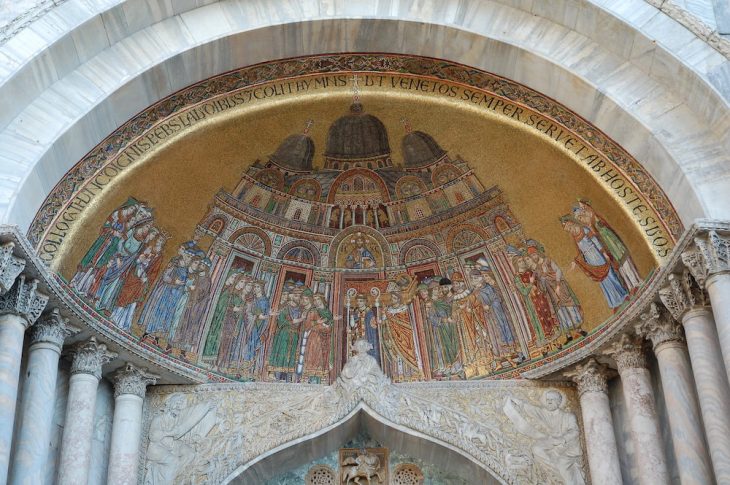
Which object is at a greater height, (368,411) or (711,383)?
(368,411)

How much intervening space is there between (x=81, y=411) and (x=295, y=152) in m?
3.47

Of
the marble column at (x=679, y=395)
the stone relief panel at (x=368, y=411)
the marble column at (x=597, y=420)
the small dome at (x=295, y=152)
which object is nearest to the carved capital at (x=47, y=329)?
the stone relief panel at (x=368, y=411)

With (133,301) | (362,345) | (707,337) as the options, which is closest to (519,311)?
(362,345)

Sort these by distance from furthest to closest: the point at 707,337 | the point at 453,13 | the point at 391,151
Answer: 1. the point at 391,151
2. the point at 453,13
3. the point at 707,337

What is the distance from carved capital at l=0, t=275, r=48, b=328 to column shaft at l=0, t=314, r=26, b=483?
55 mm

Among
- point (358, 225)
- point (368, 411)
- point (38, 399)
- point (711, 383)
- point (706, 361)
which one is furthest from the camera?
point (358, 225)

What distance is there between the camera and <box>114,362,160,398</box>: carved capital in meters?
10.9

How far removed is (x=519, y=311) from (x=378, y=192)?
2.03 metres

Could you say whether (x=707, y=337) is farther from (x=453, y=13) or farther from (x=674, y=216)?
(x=453, y=13)

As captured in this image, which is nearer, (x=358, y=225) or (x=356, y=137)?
(x=356, y=137)

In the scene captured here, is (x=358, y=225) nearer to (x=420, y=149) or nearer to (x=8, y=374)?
(x=420, y=149)

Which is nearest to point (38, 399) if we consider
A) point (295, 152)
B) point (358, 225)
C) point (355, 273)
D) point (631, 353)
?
point (295, 152)

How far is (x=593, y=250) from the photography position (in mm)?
10797

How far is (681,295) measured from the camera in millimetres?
9430
